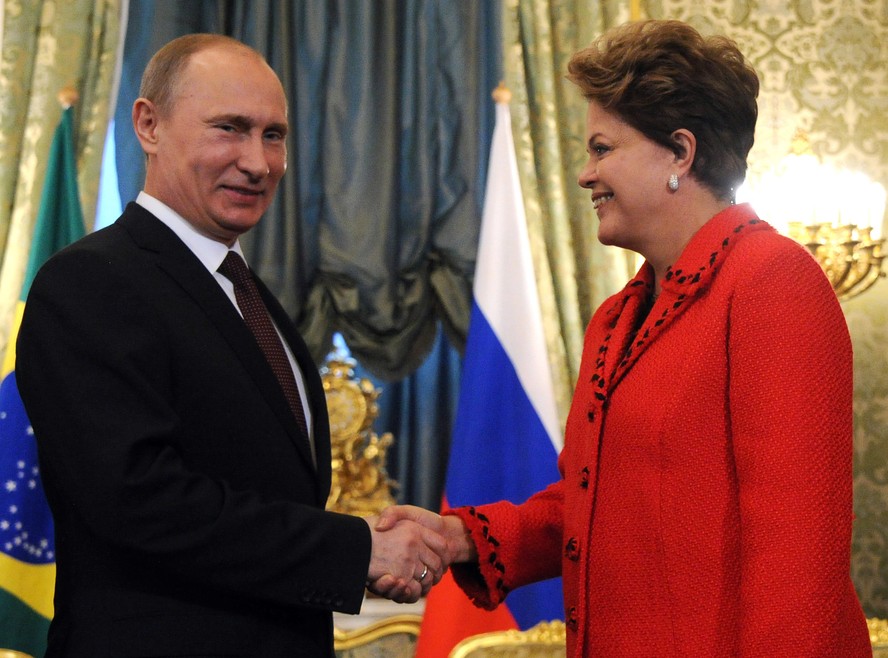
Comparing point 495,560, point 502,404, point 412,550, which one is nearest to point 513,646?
point 495,560

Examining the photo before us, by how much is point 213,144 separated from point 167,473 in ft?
2.37

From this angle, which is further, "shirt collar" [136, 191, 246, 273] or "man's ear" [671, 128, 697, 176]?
"shirt collar" [136, 191, 246, 273]

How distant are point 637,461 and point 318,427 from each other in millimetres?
666

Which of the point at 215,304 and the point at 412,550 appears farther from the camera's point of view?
the point at 412,550

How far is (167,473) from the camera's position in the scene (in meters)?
1.77

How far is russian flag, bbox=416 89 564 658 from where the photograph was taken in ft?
11.8

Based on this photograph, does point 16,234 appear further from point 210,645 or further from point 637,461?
point 637,461

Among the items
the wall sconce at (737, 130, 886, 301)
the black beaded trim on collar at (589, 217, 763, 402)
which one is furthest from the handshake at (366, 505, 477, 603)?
the wall sconce at (737, 130, 886, 301)

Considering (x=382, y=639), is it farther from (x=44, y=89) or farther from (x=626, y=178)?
(x=44, y=89)

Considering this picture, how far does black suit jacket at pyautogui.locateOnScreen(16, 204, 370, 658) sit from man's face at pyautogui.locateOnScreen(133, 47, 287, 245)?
21 centimetres

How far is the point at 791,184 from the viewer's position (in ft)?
12.3

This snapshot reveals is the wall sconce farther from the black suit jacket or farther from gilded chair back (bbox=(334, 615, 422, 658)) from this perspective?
the black suit jacket

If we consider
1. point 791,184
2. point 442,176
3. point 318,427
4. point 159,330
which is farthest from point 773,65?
point 159,330

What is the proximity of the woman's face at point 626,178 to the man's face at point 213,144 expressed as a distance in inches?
26.7
